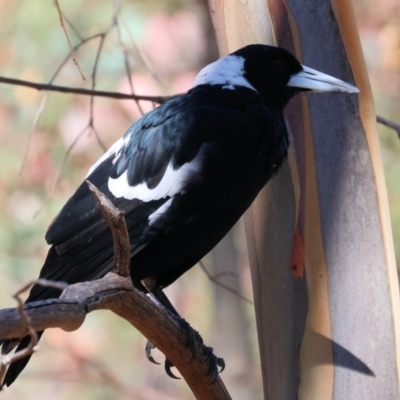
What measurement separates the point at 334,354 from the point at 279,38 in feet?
2.49

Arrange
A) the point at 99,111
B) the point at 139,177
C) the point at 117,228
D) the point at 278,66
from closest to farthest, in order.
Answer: the point at 117,228 < the point at 139,177 < the point at 278,66 < the point at 99,111

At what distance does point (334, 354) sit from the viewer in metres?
1.63

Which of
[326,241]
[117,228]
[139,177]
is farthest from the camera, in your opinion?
[139,177]

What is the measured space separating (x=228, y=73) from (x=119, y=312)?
0.89 m

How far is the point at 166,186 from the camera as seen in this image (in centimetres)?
176

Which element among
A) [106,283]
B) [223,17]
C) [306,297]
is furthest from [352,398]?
[223,17]

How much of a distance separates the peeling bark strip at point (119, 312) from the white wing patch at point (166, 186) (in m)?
0.33

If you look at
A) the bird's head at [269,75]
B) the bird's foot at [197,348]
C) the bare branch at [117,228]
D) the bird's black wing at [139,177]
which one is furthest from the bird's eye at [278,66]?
the bare branch at [117,228]

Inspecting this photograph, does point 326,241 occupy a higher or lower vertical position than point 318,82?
lower

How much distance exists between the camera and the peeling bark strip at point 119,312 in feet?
3.69

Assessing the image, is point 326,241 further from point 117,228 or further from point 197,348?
point 117,228

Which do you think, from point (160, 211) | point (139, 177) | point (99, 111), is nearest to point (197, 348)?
point (160, 211)

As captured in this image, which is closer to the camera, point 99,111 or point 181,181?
point 181,181

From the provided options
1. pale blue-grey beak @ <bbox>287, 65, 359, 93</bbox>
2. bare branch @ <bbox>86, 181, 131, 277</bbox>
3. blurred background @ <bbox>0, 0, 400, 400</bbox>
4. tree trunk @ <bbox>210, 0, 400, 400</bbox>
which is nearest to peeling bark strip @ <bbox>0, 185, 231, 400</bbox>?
bare branch @ <bbox>86, 181, 131, 277</bbox>
